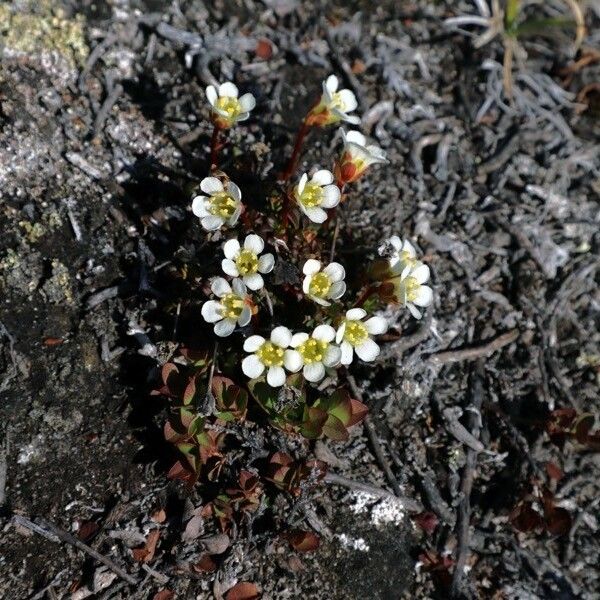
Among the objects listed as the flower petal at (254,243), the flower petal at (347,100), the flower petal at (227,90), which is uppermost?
the flower petal at (227,90)

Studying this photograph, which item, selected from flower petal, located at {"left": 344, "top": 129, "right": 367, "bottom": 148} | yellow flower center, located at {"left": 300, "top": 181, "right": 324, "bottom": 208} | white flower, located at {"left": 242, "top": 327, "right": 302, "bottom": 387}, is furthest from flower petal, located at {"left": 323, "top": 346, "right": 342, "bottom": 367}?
flower petal, located at {"left": 344, "top": 129, "right": 367, "bottom": 148}

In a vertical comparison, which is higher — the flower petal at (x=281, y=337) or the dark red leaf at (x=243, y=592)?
the flower petal at (x=281, y=337)

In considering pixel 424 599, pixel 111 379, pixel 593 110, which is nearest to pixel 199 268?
pixel 111 379

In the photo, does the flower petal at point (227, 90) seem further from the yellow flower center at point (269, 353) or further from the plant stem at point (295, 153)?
the yellow flower center at point (269, 353)

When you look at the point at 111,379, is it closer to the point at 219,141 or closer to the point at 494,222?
the point at 219,141

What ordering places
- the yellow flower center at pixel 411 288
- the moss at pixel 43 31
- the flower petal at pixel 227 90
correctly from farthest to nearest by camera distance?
the moss at pixel 43 31 → the flower petal at pixel 227 90 → the yellow flower center at pixel 411 288

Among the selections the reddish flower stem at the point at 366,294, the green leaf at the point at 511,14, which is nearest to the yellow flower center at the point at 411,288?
the reddish flower stem at the point at 366,294

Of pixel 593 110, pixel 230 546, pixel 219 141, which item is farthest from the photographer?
pixel 593 110

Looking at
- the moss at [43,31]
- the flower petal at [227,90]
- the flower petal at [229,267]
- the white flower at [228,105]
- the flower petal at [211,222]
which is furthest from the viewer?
the moss at [43,31]
